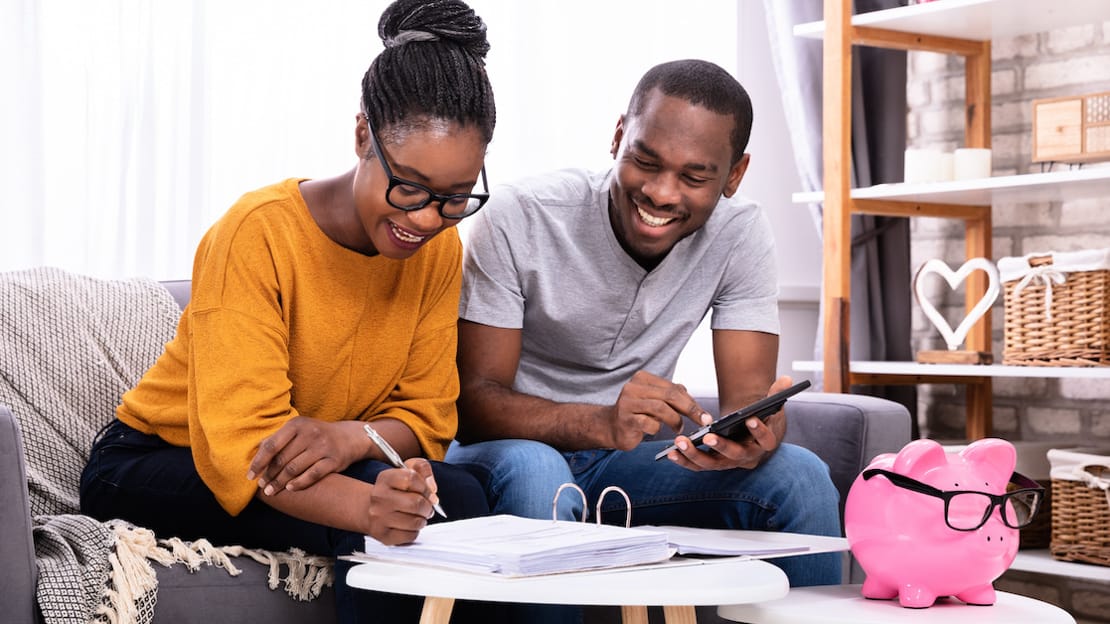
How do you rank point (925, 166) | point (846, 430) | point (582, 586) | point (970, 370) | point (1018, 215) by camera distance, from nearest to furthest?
1. point (582, 586)
2. point (846, 430)
3. point (970, 370)
4. point (925, 166)
5. point (1018, 215)

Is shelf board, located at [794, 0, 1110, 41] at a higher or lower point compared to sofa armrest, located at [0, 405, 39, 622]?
higher

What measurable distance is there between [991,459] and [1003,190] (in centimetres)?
157

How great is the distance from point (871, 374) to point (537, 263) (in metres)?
1.36

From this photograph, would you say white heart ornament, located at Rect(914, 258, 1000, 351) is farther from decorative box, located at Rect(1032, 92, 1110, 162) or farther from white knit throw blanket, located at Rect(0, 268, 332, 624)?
white knit throw blanket, located at Rect(0, 268, 332, 624)

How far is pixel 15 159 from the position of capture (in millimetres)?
2367

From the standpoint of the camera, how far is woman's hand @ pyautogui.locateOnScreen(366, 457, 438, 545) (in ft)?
4.12

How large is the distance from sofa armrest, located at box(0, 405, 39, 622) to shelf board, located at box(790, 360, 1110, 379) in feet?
6.38

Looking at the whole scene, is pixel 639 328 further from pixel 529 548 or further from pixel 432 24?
pixel 529 548

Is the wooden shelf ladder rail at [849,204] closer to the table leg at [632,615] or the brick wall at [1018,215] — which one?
the brick wall at [1018,215]

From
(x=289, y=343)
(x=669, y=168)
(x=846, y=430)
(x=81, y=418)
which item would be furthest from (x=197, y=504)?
(x=846, y=430)

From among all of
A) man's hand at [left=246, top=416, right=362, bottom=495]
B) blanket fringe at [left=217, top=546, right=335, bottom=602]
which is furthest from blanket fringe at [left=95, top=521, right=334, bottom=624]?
man's hand at [left=246, top=416, right=362, bottom=495]

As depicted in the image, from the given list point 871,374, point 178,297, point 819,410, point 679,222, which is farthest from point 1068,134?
point 178,297

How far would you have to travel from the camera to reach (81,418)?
1.88 m

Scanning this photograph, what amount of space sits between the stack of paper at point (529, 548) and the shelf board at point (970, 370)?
5.04ft
